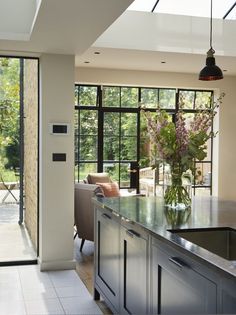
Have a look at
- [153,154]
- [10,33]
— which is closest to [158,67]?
[10,33]

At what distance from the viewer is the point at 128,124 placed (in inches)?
341

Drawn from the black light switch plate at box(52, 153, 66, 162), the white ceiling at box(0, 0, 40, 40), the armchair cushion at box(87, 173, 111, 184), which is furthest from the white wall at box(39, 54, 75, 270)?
the armchair cushion at box(87, 173, 111, 184)

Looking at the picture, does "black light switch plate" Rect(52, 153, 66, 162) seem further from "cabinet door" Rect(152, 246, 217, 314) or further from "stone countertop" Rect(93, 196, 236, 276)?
"cabinet door" Rect(152, 246, 217, 314)

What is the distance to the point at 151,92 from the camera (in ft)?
28.7

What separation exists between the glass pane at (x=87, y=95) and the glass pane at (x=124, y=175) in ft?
4.42

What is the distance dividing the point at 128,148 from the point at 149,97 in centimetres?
111

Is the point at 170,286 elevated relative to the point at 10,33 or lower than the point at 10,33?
lower

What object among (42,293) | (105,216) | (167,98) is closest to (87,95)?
(167,98)

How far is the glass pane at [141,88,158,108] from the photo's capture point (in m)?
8.70

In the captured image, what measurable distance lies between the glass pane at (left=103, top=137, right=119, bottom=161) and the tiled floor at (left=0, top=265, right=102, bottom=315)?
3.65 metres

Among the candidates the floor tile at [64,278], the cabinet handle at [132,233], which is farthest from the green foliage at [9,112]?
the cabinet handle at [132,233]

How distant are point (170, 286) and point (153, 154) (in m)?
1.22

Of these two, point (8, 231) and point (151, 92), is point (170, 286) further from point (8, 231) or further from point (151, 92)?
point (151, 92)

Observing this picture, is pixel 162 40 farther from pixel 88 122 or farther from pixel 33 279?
pixel 33 279
